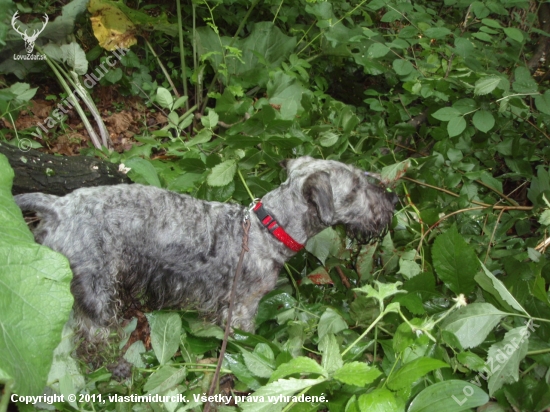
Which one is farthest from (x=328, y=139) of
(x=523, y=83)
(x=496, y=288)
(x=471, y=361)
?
(x=471, y=361)

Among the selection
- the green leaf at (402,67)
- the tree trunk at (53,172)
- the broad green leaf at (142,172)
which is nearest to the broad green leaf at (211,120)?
the broad green leaf at (142,172)

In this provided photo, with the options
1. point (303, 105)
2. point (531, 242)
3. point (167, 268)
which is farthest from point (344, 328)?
point (303, 105)

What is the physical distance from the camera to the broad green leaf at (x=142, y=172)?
3820 mm

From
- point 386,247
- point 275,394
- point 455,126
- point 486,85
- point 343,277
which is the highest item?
point 486,85

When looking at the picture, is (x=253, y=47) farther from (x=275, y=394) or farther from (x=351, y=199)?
(x=275, y=394)

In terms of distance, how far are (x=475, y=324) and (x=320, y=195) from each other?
128cm

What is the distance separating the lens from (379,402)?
2.06 meters

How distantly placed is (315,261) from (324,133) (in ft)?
4.02

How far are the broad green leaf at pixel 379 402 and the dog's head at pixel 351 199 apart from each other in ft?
4.72

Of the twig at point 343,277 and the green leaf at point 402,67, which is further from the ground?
the green leaf at point 402,67

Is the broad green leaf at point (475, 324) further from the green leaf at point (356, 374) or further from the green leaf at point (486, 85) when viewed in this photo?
the green leaf at point (486, 85)

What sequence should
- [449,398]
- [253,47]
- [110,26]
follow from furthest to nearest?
[253,47]
[110,26]
[449,398]

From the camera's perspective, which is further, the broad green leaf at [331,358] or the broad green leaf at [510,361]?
the broad green leaf at [510,361]

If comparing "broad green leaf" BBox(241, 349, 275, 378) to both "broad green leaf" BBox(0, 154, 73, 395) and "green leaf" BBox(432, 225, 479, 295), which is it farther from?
"broad green leaf" BBox(0, 154, 73, 395)
